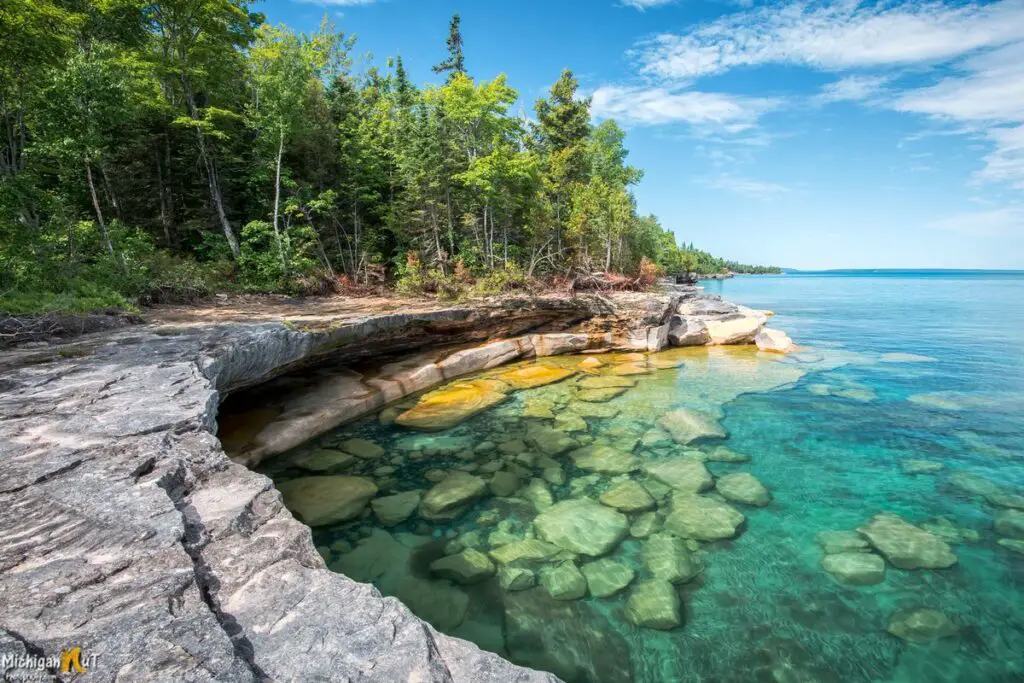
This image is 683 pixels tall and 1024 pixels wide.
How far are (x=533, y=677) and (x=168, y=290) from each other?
39.4 feet

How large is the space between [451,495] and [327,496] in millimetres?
1712

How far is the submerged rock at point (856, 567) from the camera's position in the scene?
4.32 meters

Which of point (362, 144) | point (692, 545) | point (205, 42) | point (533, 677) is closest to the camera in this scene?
point (533, 677)

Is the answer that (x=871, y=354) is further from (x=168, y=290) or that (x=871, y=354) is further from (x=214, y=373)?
(x=168, y=290)

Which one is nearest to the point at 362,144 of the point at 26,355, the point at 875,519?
the point at 26,355

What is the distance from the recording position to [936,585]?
4.26 meters

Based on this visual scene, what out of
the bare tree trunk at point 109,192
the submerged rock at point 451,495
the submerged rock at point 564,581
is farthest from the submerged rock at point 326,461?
the bare tree trunk at point 109,192

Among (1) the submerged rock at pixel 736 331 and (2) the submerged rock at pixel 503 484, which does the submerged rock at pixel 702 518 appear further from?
(1) the submerged rock at pixel 736 331

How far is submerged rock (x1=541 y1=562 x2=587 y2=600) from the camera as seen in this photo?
4.19m

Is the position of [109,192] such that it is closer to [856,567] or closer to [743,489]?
[743,489]

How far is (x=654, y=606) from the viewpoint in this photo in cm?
402

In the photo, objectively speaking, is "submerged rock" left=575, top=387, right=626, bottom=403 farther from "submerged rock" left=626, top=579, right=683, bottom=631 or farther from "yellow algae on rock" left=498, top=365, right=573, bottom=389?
"submerged rock" left=626, top=579, right=683, bottom=631

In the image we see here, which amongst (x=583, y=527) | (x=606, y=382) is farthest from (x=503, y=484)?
(x=606, y=382)

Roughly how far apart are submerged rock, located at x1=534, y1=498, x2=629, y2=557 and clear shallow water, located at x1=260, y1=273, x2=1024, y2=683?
0.72 feet
